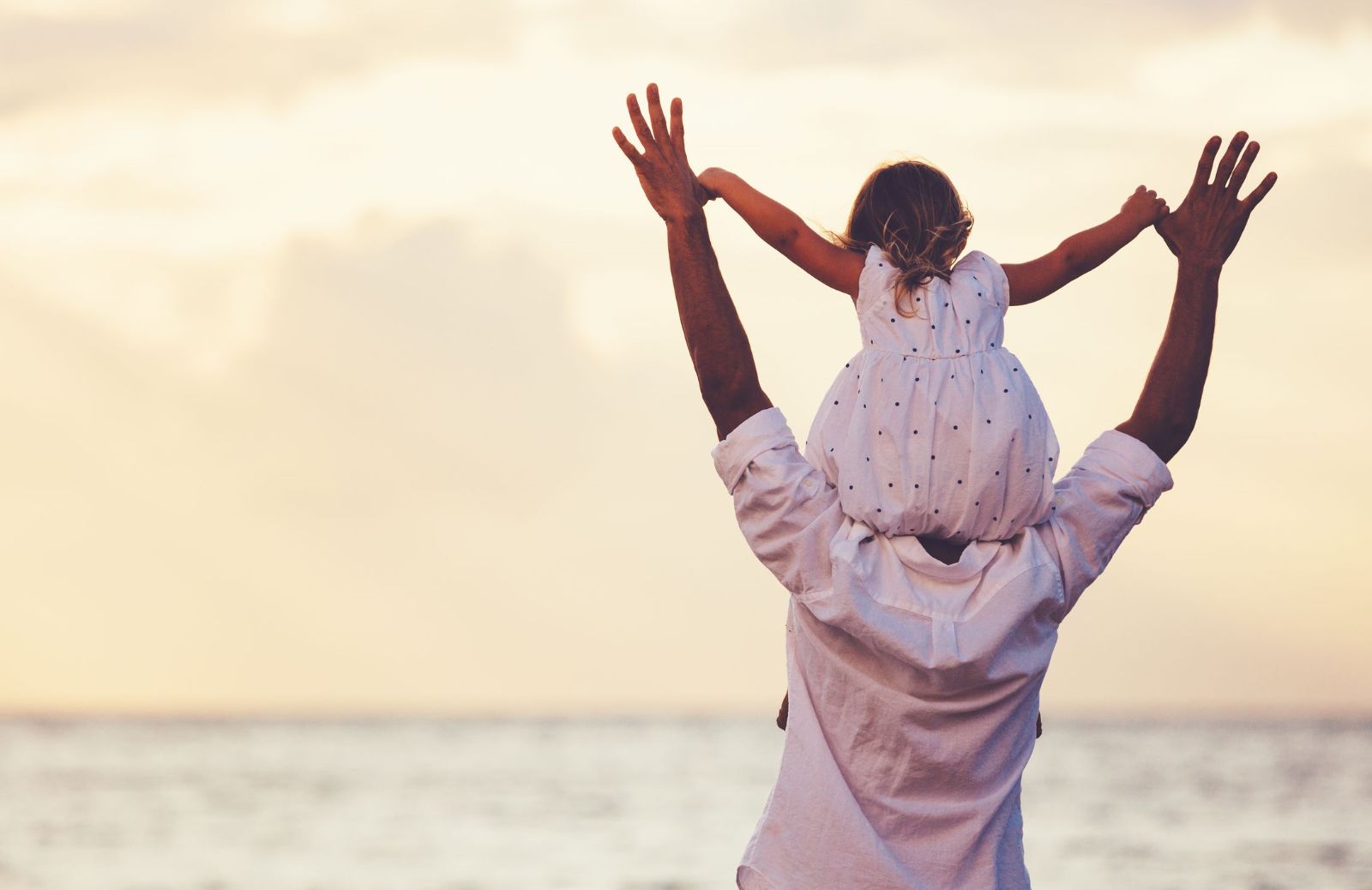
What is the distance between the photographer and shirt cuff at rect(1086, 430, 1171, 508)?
2.69 metres

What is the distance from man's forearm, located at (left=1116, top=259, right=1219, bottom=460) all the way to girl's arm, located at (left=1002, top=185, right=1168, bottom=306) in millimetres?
146

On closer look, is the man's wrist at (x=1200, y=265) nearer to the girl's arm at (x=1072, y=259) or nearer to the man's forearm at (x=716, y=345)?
the girl's arm at (x=1072, y=259)

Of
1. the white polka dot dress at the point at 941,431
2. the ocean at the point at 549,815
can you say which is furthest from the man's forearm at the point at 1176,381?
the ocean at the point at 549,815

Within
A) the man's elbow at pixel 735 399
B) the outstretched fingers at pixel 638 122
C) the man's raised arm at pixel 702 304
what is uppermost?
the outstretched fingers at pixel 638 122

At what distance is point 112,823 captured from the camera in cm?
2967

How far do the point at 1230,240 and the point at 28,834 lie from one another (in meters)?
28.2

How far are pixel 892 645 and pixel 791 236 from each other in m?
0.71

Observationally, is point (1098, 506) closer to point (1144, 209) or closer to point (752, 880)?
point (1144, 209)

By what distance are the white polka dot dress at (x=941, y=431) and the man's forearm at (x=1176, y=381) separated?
0.26 meters

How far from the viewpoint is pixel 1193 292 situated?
9.36ft

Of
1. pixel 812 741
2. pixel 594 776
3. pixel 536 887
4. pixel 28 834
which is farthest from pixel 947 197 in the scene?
pixel 594 776

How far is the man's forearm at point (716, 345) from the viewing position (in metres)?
2.68

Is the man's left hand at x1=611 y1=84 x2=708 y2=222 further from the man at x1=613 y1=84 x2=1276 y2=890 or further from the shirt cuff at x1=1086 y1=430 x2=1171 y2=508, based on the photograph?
the shirt cuff at x1=1086 y1=430 x2=1171 y2=508

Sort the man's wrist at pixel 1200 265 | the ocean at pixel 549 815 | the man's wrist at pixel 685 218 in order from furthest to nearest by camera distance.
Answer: the ocean at pixel 549 815 < the man's wrist at pixel 1200 265 < the man's wrist at pixel 685 218
